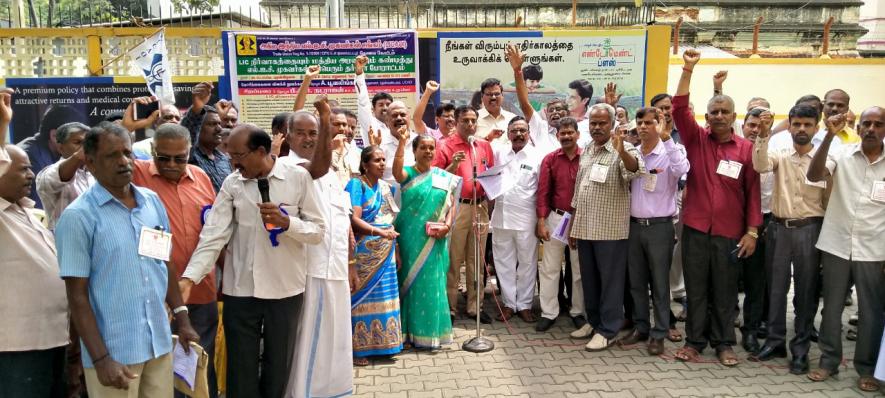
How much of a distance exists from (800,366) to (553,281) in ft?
6.62

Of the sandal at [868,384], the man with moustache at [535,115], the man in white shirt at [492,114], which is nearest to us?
the sandal at [868,384]

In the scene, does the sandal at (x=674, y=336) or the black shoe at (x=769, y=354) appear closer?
the black shoe at (x=769, y=354)

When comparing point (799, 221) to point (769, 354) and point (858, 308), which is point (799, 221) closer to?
point (858, 308)

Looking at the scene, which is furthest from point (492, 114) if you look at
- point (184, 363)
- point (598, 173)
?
point (184, 363)

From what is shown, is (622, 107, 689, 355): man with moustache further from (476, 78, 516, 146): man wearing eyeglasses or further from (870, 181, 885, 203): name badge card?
(476, 78, 516, 146): man wearing eyeglasses

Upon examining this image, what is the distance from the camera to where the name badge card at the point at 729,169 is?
15.2 feet

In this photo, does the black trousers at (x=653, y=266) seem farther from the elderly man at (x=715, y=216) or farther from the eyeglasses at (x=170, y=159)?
the eyeglasses at (x=170, y=159)

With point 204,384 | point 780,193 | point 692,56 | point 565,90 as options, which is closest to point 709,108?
point 692,56

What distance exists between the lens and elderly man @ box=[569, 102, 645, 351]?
5016 millimetres

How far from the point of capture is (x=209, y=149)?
14.4 ft

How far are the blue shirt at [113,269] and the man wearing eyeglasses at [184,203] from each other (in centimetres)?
63

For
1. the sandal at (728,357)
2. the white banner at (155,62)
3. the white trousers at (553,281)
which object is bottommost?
the sandal at (728,357)

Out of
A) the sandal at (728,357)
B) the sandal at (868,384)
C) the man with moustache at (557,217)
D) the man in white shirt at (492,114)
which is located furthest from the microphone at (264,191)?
the sandal at (868,384)

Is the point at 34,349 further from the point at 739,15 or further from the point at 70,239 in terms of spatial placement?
the point at 739,15
